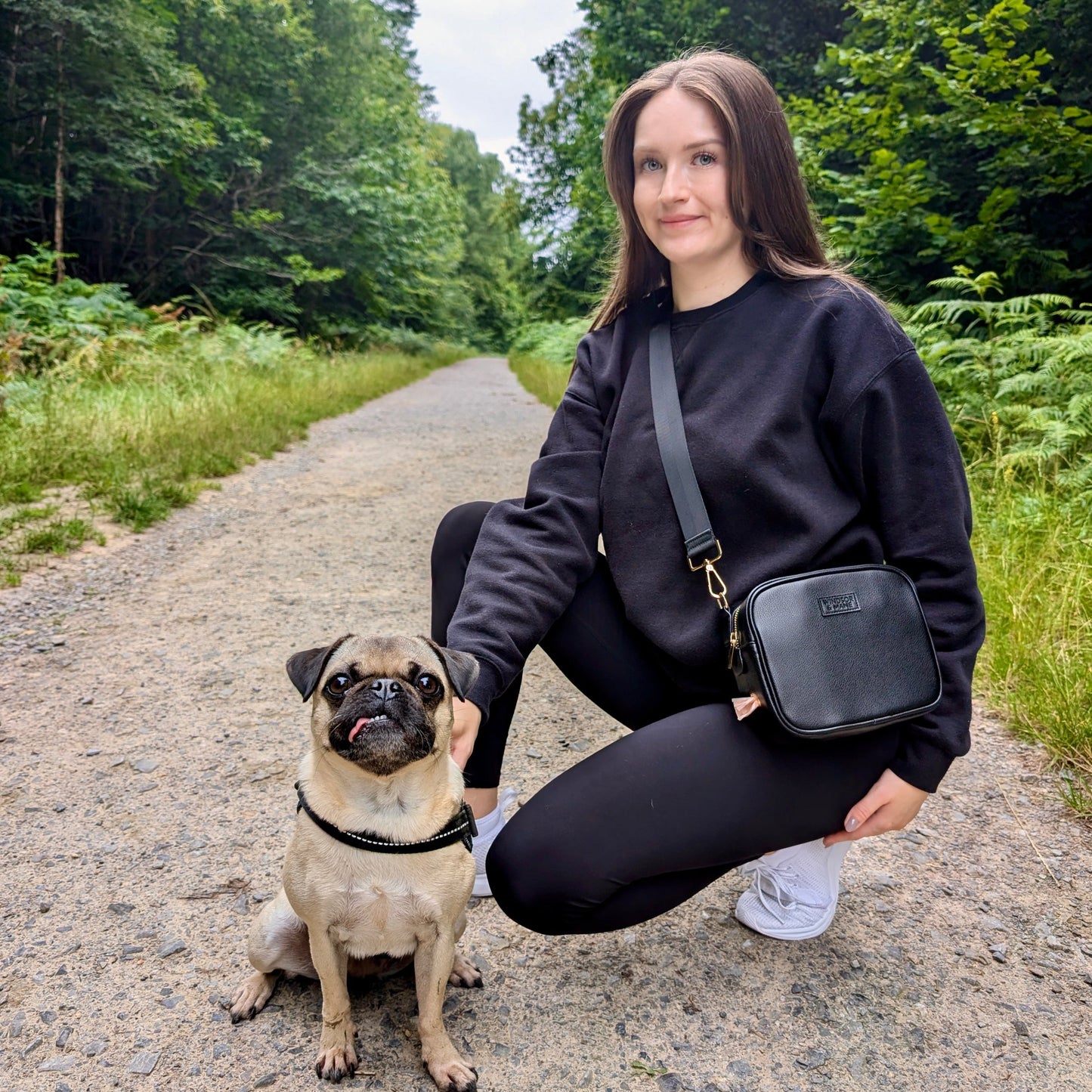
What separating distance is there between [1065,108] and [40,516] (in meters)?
7.50

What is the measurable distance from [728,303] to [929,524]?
0.76 m

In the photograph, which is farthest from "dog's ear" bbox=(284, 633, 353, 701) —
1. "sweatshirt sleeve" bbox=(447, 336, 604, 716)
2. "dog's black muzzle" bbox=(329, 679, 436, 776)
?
"sweatshirt sleeve" bbox=(447, 336, 604, 716)

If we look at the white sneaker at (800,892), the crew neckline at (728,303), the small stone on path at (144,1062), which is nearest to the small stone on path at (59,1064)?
the small stone on path at (144,1062)

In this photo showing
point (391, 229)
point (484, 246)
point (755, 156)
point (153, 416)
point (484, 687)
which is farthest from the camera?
point (484, 246)

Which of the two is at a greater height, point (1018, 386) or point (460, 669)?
point (1018, 386)

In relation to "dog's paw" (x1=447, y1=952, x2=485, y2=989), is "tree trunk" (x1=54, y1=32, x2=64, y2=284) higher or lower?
higher

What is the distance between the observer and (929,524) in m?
1.80

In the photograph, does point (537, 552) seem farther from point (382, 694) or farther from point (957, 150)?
point (957, 150)

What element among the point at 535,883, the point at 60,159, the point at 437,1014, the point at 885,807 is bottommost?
the point at 437,1014

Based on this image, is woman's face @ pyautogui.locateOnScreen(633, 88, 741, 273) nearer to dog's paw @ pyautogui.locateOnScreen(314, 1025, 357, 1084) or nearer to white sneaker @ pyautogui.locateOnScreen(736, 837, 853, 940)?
white sneaker @ pyautogui.locateOnScreen(736, 837, 853, 940)

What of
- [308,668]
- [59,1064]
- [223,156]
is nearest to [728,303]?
[308,668]

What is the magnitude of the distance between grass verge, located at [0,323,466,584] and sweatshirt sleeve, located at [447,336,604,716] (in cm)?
344

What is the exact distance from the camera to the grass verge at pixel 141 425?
17.6 ft

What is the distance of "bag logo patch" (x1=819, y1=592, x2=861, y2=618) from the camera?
67.7 inches
